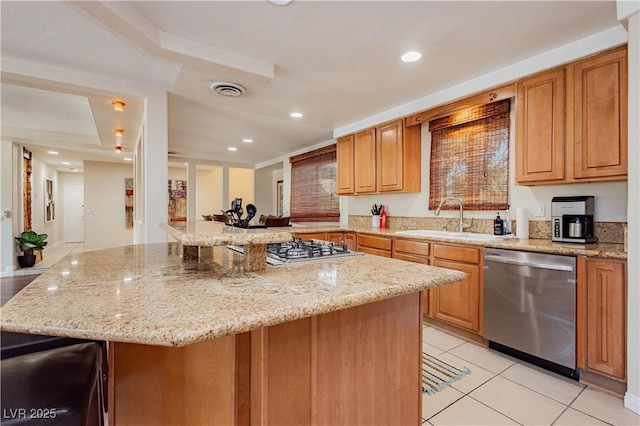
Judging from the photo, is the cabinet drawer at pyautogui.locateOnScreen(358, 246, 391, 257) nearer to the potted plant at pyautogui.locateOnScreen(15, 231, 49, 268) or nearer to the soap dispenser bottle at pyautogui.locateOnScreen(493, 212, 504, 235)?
the soap dispenser bottle at pyautogui.locateOnScreen(493, 212, 504, 235)

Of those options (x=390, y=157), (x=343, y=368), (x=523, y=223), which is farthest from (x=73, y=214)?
(x=523, y=223)

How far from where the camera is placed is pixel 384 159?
149 inches

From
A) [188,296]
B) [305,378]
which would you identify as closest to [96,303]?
[188,296]

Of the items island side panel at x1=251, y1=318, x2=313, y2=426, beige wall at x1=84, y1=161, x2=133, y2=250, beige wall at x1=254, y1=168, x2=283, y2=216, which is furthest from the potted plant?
island side panel at x1=251, y1=318, x2=313, y2=426

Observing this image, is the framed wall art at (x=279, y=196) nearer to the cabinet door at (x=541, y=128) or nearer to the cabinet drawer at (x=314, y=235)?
the cabinet drawer at (x=314, y=235)

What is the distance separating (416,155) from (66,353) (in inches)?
139

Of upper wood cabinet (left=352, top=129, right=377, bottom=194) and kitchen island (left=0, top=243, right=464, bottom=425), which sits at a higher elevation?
upper wood cabinet (left=352, top=129, right=377, bottom=194)

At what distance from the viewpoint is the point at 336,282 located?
1.07 meters

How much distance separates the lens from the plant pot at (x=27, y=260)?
5191 mm

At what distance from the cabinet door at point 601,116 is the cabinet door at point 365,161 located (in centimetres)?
211

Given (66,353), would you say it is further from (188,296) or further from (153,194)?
(153,194)

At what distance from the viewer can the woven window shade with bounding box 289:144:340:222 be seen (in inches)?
204

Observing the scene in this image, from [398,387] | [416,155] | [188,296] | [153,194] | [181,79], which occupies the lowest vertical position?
[398,387]

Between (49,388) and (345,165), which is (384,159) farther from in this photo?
(49,388)
